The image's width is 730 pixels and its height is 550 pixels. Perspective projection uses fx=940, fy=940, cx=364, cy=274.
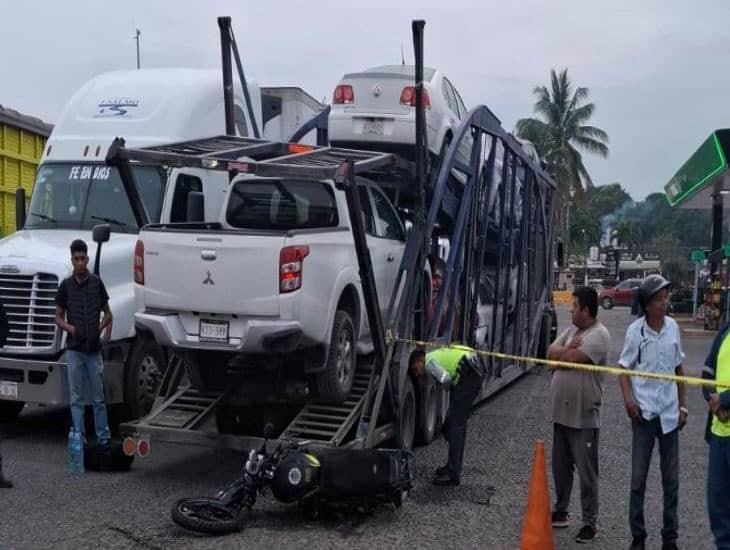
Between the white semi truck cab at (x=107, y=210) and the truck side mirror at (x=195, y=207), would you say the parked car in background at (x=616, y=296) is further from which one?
the truck side mirror at (x=195, y=207)

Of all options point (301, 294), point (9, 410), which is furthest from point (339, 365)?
point (9, 410)

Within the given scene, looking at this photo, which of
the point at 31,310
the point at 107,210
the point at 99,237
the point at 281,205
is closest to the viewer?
the point at 281,205

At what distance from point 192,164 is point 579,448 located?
3.76 m

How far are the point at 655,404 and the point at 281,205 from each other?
419 centimetres

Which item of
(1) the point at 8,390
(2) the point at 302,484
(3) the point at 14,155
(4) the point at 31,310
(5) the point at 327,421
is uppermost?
(3) the point at 14,155

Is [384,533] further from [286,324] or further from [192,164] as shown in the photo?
[192,164]

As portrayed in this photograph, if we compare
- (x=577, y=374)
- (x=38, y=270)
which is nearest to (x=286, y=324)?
(x=577, y=374)

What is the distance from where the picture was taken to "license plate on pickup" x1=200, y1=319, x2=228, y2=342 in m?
7.61

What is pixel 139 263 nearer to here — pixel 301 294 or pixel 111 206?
pixel 301 294

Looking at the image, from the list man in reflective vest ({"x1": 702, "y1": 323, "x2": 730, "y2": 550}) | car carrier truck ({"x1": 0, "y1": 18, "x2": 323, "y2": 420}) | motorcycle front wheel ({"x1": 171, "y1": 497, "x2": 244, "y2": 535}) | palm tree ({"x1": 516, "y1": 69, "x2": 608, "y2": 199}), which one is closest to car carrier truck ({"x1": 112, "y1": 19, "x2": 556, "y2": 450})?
car carrier truck ({"x1": 0, "y1": 18, "x2": 323, "y2": 420})

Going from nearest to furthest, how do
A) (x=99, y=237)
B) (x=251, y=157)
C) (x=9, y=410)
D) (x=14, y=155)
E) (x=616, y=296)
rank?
(x=251, y=157), (x=99, y=237), (x=9, y=410), (x=14, y=155), (x=616, y=296)

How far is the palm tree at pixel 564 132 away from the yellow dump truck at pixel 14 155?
116 feet

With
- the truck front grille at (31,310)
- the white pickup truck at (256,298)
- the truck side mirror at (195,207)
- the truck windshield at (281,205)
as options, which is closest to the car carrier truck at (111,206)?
the truck front grille at (31,310)

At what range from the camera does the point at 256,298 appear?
744 cm
